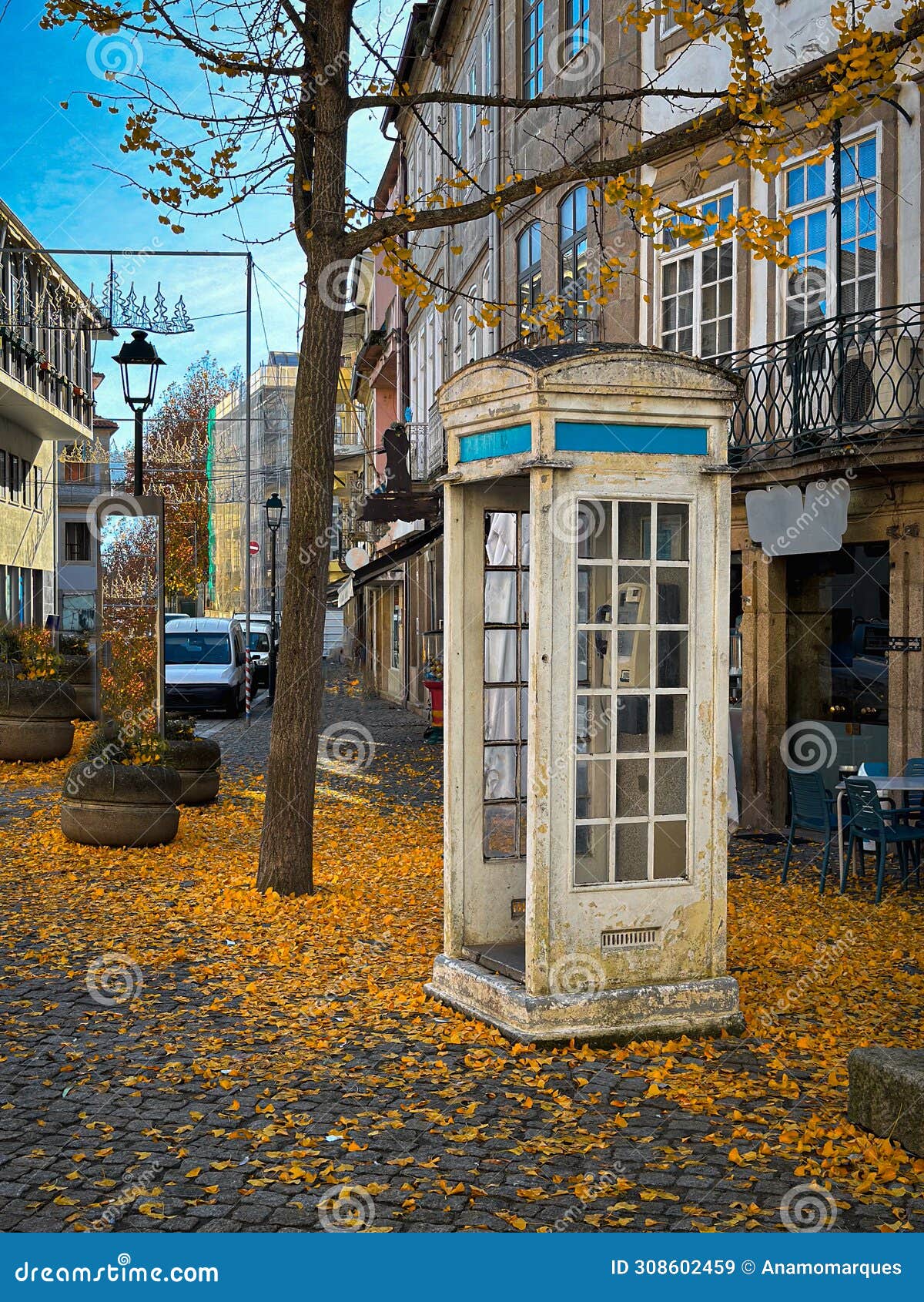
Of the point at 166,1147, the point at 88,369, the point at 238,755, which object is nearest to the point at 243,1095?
the point at 166,1147

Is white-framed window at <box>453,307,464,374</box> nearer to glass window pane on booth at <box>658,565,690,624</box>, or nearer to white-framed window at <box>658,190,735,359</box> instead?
white-framed window at <box>658,190,735,359</box>

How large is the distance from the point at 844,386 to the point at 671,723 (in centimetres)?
667

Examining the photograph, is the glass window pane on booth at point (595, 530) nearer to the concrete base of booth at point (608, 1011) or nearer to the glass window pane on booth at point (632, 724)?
the glass window pane on booth at point (632, 724)

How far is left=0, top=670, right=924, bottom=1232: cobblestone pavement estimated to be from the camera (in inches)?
179

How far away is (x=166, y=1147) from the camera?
5168 millimetres

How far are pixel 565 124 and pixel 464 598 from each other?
12.8m

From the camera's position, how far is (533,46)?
800 inches

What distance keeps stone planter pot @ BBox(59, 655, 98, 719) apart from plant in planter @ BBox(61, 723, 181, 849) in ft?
29.0

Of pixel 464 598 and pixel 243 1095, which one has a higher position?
pixel 464 598

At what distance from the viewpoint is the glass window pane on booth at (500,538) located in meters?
7.35

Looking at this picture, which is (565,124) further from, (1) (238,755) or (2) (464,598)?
(2) (464,598)

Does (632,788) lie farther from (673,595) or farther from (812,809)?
(812,809)

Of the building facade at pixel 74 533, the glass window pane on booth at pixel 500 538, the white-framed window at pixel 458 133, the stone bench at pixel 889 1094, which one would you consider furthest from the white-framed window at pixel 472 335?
the stone bench at pixel 889 1094

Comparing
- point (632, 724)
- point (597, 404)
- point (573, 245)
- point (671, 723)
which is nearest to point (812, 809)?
point (671, 723)
